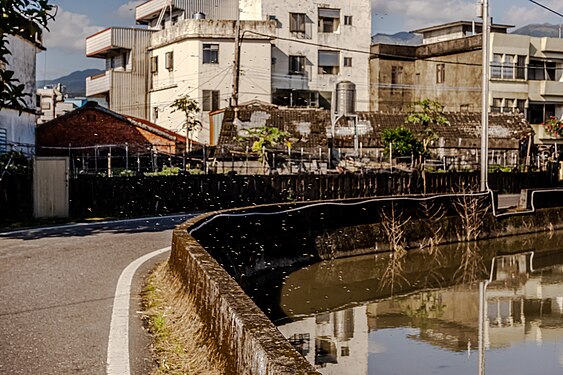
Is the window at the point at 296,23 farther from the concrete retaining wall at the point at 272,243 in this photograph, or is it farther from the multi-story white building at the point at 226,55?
the concrete retaining wall at the point at 272,243

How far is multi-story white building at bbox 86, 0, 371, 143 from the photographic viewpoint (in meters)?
58.7

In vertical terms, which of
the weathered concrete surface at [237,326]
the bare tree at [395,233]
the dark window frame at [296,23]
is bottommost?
the bare tree at [395,233]

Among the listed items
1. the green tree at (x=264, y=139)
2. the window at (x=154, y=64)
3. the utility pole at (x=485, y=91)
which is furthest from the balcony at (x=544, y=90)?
the utility pole at (x=485, y=91)

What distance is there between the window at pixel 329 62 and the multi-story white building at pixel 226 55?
8 centimetres

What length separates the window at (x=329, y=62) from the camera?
65.8m

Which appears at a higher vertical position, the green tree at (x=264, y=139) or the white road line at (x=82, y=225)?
the green tree at (x=264, y=139)

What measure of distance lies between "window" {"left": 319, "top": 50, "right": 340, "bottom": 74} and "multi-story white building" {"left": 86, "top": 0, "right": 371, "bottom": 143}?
0.08 meters

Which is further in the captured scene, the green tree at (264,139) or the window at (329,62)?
the window at (329,62)

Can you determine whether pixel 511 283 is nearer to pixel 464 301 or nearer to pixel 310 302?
pixel 464 301

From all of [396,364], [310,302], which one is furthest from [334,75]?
[396,364]

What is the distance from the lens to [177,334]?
886 cm

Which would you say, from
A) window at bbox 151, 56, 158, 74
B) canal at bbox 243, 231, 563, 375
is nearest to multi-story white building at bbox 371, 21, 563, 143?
window at bbox 151, 56, 158, 74

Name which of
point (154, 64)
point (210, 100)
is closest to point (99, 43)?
point (154, 64)

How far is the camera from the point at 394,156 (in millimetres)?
46625
